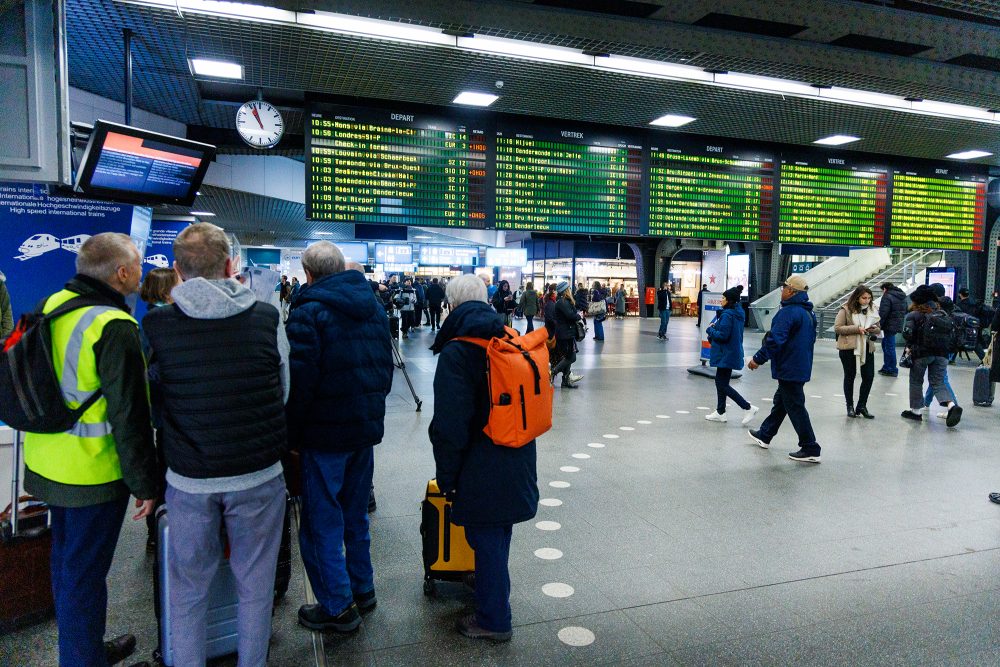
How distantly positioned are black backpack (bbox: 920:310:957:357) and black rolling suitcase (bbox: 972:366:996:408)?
1502mm

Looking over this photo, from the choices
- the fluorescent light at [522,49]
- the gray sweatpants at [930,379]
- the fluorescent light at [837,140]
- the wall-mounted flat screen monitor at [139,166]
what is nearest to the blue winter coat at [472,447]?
the fluorescent light at [522,49]

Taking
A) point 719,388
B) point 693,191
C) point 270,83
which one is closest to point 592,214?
point 693,191

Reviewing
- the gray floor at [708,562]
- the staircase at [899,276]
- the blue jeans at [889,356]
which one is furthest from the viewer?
the staircase at [899,276]

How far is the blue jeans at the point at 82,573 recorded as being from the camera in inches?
83.2

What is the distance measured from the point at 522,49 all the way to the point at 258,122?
3178 mm

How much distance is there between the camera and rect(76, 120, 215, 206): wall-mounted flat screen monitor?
520 centimetres

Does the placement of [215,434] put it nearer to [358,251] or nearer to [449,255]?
[358,251]

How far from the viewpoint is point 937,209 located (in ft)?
29.9

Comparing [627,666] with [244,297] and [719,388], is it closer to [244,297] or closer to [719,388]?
[244,297]

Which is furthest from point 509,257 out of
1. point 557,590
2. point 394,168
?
point 557,590

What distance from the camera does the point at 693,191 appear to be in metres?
8.10

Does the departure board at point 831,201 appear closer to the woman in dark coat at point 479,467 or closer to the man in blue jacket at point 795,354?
the man in blue jacket at point 795,354

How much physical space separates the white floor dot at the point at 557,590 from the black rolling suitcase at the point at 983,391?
796 centimetres

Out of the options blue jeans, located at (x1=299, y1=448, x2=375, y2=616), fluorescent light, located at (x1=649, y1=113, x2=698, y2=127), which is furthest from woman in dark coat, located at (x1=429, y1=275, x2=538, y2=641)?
fluorescent light, located at (x1=649, y1=113, x2=698, y2=127)
